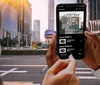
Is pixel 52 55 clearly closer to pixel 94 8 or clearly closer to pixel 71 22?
pixel 71 22

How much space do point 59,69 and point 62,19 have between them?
0.98ft

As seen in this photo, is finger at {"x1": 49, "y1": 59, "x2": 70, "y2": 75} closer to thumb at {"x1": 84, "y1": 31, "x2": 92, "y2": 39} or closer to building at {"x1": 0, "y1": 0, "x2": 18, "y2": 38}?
thumb at {"x1": 84, "y1": 31, "x2": 92, "y2": 39}

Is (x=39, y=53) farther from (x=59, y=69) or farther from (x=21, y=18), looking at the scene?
(x=21, y=18)

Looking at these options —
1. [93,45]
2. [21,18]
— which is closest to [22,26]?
[21,18]

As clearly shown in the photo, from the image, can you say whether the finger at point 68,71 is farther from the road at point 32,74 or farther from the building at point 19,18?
the building at point 19,18

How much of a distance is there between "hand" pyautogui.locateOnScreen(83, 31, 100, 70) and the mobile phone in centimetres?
6

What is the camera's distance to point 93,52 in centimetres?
93

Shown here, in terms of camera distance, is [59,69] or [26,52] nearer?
[59,69]

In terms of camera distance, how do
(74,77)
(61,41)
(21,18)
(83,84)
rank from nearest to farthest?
(74,77), (61,41), (83,84), (21,18)

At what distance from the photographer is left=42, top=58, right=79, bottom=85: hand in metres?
0.54

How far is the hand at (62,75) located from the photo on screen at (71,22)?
285mm

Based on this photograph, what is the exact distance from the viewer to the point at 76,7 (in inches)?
34.5

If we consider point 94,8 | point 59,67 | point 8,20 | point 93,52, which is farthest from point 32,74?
point 94,8

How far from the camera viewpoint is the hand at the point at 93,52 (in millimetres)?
906
